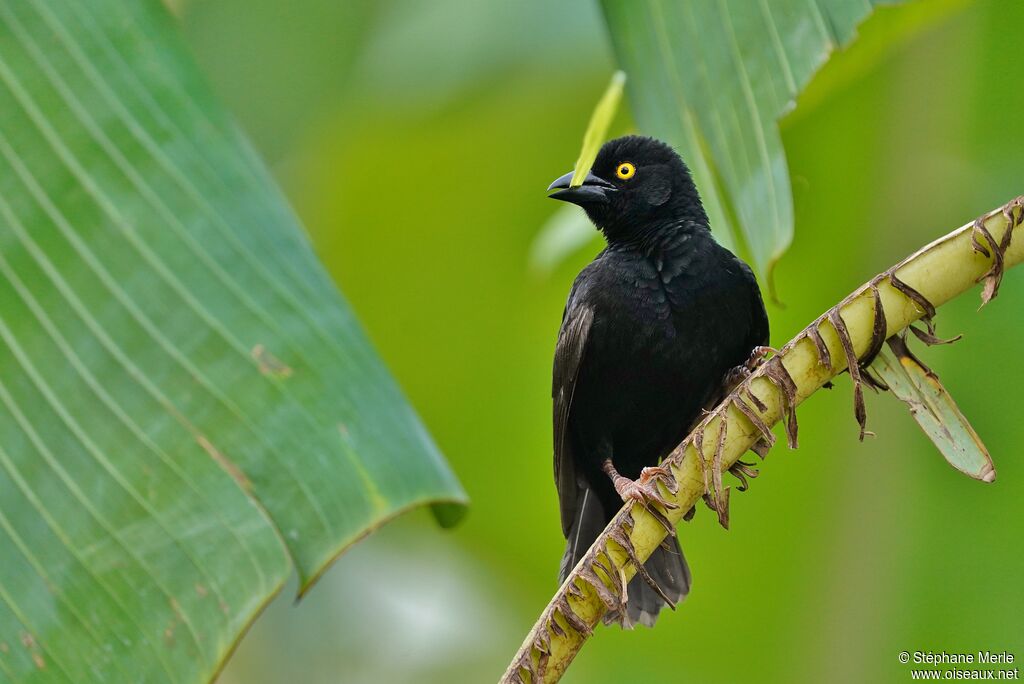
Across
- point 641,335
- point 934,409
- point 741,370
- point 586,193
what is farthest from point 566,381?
point 934,409

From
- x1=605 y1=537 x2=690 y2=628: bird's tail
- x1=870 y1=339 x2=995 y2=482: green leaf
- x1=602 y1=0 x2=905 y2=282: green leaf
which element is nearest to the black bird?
x1=605 y1=537 x2=690 y2=628: bird's tail

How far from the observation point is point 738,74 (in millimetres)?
1853

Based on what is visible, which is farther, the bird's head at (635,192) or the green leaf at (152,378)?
the bird's head at (635,192)

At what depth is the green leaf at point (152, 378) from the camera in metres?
1.57

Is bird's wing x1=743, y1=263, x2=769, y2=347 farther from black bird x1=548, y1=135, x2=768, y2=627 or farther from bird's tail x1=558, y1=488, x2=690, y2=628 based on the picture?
bird's tail x1=558, y1=488, x2=690, y2=628

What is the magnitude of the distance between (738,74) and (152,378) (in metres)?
1.09

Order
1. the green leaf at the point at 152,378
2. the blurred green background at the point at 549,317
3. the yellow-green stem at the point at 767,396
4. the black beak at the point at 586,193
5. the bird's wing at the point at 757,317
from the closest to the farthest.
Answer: the yellow-green stem at the point at 767,396 < the green leaf at the point at 152,378 < the bird's wing at the point at 757,317 < the blurred green background at the point at 549,317 < the black beak at the point at 586,193

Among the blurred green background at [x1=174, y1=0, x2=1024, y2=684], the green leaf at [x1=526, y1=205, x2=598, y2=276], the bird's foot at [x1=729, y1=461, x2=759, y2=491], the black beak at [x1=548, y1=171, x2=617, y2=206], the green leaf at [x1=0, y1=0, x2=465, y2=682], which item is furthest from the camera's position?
the green leaf at [x1=526, y1=205, x2=598, y2=276]

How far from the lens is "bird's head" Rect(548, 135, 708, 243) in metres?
3.14

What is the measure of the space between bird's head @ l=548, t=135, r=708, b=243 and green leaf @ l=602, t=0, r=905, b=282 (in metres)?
1.12

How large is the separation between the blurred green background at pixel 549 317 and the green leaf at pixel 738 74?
38.2 inches

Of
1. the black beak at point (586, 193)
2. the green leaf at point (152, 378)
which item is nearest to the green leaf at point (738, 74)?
the green leaf at point (152, 378)

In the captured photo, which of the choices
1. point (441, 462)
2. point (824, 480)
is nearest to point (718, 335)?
point (824, 480)

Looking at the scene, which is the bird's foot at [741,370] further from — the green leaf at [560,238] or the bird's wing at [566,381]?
the green leaf at [560,238]
